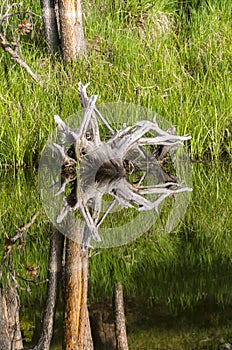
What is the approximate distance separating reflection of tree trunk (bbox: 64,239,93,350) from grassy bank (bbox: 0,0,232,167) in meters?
2.56

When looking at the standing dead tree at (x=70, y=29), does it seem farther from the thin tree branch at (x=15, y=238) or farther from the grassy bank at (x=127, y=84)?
the thin tree branch at (x=15, y=238)

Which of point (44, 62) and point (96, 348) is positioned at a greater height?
point (44, 62)

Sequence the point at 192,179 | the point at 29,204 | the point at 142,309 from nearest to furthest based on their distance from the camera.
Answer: the point at 142,309 < the point at 29,204 < the point at 192,179

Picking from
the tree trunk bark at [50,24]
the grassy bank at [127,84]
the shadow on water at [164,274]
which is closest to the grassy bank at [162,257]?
the shadow on water at [164,274]

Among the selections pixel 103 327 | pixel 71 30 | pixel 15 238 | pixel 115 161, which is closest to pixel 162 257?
pixel 103 327

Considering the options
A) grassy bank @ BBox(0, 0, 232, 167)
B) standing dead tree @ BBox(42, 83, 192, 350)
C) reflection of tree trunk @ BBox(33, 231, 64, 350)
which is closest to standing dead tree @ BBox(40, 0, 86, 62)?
grassy bank @ BBox(0, 0, 232, 167)

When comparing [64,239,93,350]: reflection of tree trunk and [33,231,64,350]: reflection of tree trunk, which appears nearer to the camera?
[33,231,64,350]: reflection of tree trunk

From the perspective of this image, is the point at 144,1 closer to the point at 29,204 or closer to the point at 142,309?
the point at 29,204

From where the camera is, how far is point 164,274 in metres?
4.20

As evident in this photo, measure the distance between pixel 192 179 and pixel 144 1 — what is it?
347 centimetres

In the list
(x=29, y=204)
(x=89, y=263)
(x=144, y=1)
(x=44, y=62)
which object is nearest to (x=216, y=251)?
(x=89, y=263)

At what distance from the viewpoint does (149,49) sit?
25.2 feet

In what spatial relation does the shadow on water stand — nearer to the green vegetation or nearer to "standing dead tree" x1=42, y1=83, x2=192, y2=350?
the green vegetation

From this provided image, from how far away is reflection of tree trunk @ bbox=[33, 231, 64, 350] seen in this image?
12.0 feet
